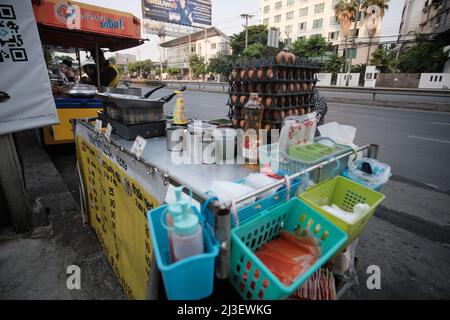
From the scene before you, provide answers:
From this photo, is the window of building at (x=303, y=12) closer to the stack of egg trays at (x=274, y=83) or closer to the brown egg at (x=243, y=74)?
the stack of egg trays at (x=274, y=83)

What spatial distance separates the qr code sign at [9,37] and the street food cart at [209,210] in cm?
90

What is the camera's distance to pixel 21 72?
7.95 ft

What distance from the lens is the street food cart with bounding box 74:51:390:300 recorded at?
34.3 inches

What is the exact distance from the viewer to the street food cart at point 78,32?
13.1ft

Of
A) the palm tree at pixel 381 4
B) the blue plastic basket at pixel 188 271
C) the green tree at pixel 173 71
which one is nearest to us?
the blue plastic basket at pixel 188 271

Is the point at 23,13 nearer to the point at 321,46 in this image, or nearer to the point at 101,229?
the point at 101,229

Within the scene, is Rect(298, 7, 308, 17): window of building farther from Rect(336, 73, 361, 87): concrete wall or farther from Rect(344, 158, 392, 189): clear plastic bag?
Rect(344, 158, 392, 189): clear plastic bag

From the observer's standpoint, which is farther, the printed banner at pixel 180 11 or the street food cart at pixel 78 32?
the printed banner at pixel 180 11

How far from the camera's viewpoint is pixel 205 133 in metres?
1.63

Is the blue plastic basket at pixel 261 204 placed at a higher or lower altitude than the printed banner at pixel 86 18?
lower

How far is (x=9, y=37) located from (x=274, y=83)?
2477mm

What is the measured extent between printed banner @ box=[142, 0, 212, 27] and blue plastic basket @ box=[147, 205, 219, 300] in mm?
33616

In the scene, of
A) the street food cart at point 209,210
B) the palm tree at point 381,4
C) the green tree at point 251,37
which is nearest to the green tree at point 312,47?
the palm tree at point 381,4
